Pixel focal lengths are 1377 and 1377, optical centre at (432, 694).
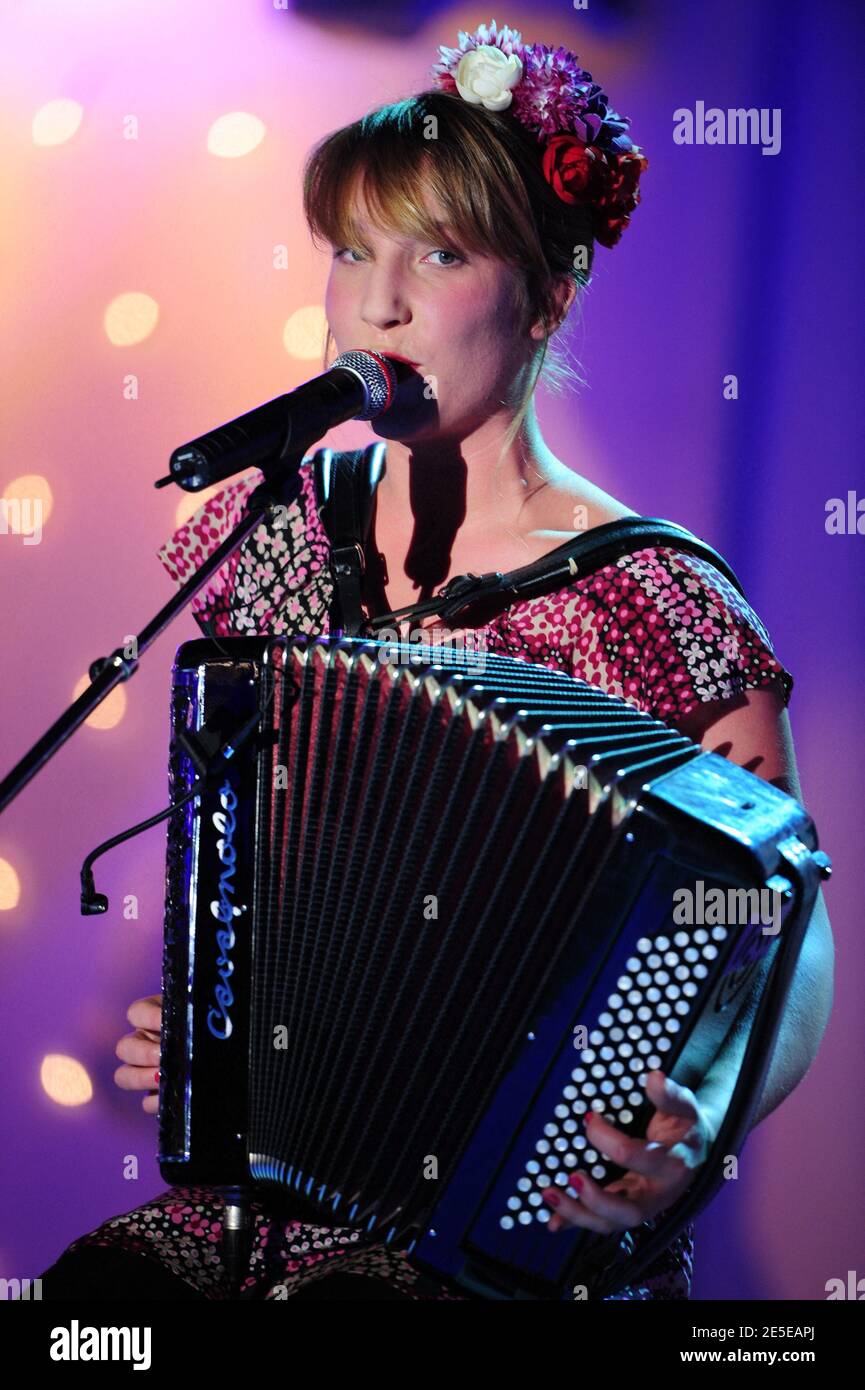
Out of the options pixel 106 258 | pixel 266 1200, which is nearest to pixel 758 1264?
pixel 266 1200

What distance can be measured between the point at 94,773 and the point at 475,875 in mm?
1173

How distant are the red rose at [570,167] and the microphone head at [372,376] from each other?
1.15ft

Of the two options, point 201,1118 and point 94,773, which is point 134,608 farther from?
point 201,1118

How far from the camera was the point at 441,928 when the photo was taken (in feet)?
3.68

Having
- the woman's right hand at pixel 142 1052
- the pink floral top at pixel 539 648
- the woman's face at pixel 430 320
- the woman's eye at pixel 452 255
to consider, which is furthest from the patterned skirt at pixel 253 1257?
the woman's eye at pixel 452 255

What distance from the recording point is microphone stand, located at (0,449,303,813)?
1067 millimetres

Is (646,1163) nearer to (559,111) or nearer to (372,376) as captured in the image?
(372,376)

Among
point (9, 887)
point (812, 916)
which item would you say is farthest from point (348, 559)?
point (9, 887)

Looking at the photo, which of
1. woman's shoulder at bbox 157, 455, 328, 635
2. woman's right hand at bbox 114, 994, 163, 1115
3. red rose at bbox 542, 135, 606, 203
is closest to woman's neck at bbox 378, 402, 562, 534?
woman's shoulder at bbox 157, 455, 328, 635

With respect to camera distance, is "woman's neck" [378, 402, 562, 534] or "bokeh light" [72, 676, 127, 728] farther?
"bokeh light" [72, 676, 127, 728]

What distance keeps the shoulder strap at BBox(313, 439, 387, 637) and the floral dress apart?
0.10ft

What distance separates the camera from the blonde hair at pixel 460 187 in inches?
60.2

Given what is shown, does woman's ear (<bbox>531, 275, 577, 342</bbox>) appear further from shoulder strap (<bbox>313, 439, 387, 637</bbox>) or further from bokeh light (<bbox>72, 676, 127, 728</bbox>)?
bokeh light (<bbox>72, 676, 127, 728</bbox>)

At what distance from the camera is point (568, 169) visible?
1539 mm
